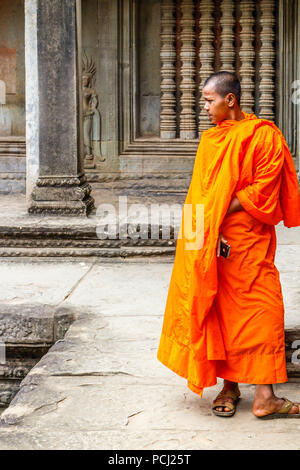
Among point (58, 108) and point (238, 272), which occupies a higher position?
point (58, 108)

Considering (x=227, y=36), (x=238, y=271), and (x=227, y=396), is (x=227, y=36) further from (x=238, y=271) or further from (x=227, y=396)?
(x=227, y=396)

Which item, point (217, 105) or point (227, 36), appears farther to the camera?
point (227, 36)

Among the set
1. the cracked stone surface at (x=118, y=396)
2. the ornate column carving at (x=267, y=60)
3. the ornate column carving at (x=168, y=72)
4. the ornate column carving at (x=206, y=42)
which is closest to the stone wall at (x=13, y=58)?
the ornate column carving at (x=168, y=72)

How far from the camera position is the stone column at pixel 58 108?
24.3ft

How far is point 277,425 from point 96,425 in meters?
0.78

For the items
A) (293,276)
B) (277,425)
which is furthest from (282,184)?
(293,276)

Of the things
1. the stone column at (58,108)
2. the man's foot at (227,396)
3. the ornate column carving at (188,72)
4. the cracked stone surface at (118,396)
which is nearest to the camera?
the cracked stone surface at (118,396)

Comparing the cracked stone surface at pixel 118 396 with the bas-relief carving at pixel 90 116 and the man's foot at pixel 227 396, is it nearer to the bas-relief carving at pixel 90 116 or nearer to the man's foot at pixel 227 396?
the man's foot at pixel 227 396

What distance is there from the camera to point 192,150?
31.5 feet

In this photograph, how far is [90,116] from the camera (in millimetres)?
9633

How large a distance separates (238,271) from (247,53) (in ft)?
20.3

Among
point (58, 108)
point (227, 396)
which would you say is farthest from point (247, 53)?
point (227, 396)

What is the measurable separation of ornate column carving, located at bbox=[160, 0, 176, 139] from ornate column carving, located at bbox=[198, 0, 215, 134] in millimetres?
318

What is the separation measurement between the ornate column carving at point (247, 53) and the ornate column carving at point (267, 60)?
101 mm
